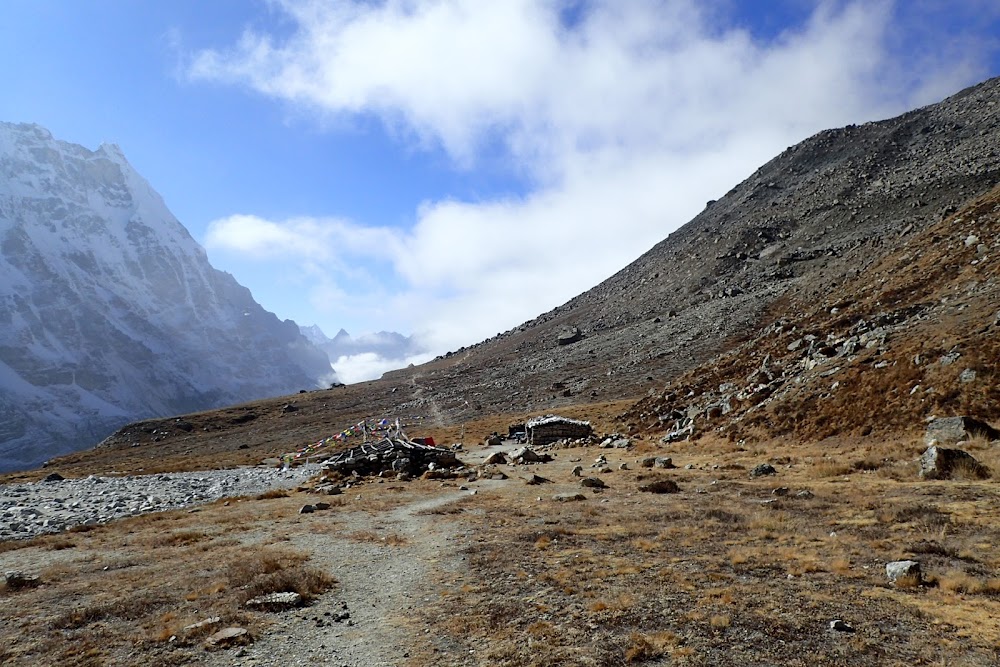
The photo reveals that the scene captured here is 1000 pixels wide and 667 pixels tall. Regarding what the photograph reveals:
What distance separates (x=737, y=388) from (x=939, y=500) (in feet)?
77.3

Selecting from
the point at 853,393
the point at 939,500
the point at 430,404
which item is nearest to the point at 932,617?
the point at 939,500

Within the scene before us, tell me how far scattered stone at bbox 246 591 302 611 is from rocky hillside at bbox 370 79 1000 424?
48.1 meters

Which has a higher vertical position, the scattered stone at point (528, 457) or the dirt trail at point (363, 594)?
the dirt trail at point (363, 594)

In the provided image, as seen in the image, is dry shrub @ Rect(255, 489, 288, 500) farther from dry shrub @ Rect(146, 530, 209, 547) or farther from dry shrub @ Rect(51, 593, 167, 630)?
dry shrub @ Rect(51, 593, 167, 630)

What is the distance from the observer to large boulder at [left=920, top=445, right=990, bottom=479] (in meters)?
16.5

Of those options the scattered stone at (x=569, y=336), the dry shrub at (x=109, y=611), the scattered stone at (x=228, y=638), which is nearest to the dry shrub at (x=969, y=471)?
the scattered stone at (x=228, y=638)

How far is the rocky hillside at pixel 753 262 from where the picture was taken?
2830 inches

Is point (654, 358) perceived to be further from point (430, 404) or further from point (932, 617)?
point (932, 617)

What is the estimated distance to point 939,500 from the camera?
1455cm

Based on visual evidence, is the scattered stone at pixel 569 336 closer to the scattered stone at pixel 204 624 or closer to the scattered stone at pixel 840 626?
the scattered stone at pixel 204 624

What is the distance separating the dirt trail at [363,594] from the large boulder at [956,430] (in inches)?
739

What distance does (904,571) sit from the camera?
988 centimetres

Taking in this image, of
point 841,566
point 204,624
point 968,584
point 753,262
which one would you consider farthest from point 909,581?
point 753,262

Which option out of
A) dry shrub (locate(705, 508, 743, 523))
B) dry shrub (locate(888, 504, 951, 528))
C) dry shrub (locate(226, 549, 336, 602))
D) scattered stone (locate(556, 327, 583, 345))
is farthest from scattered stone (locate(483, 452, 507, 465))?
scattered stone (locate(556, 327, 583, 345))
